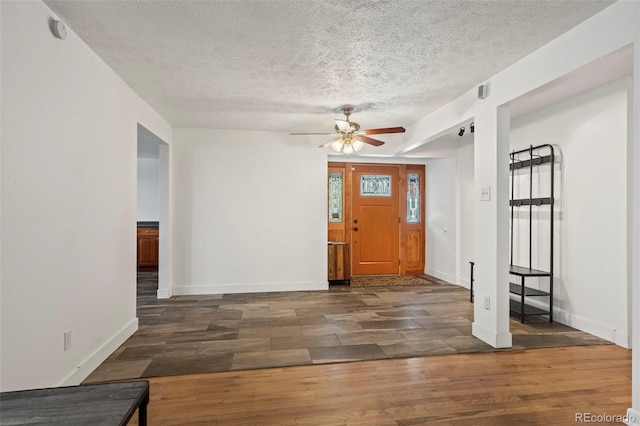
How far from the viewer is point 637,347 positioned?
Answer: 1993 mm

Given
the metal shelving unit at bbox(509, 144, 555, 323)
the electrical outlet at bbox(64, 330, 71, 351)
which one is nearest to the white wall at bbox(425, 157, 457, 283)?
the metal shelving unit at bbox(509, 144, 555, 323)

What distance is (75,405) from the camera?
→ 1114 mm

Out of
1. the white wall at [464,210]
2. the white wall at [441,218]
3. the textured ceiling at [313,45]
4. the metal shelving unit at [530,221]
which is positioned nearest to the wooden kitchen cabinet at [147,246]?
the textured ceiling at [313,45]

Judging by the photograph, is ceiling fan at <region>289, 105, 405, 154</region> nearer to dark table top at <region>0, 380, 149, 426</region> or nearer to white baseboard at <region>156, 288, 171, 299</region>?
white baseboard at <region>156, 288, 171, 299</region>

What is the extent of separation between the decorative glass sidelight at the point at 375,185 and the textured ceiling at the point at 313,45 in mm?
2963

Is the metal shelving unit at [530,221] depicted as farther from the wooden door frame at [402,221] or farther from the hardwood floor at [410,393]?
the wooden door frame at [402,221]

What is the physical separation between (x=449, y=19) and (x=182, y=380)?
3.23 metres

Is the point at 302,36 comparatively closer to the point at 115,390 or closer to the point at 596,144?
the point at 115,390

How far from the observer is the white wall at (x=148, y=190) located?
330 inches

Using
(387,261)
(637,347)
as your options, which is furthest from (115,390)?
(387,261)

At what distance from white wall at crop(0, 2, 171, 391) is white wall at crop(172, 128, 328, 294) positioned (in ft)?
6.68

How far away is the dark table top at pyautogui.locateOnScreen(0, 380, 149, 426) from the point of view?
1033 mm

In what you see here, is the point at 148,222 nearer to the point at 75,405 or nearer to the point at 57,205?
the point at 57,205

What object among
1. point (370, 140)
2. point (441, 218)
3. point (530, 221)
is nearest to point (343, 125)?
point (370, 140)
